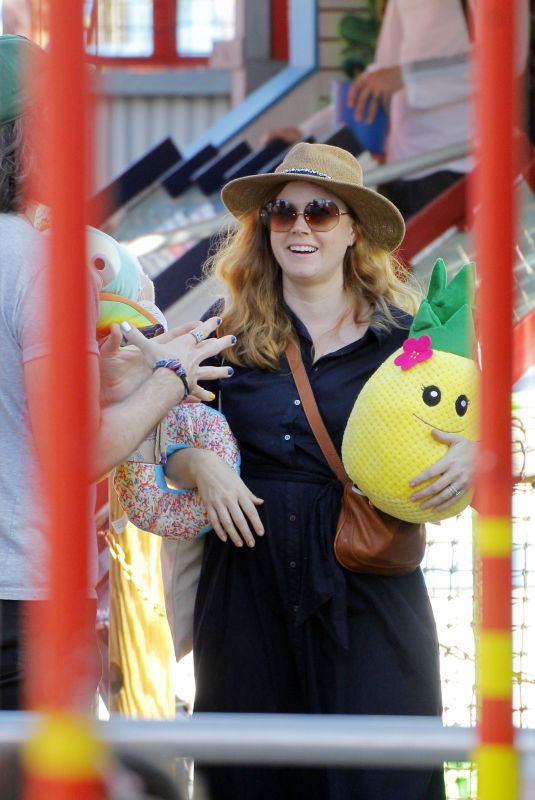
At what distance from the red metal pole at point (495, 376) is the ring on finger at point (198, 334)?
1220mm

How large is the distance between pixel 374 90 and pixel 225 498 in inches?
260

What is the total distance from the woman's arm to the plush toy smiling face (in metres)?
0.23

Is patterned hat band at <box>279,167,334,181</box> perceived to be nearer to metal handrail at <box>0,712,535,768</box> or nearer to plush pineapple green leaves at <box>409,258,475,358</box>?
plush pineapple green leaves at <box>409,258,475,358</box>

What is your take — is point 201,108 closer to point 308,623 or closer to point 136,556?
point 136,556

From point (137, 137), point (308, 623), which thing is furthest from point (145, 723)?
point (137, 137)

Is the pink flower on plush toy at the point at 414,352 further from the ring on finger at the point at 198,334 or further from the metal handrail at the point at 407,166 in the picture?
the metal handrail at the point at 407,166

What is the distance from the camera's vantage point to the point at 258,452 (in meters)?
2.70

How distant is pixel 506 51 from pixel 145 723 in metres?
0.68

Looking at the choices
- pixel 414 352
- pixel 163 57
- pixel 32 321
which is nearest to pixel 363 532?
pixel 414 352

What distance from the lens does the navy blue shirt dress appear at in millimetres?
2605

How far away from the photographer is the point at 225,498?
257 cm

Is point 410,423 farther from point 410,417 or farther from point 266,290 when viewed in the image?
point 266,290

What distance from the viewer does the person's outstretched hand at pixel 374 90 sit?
28.2ft

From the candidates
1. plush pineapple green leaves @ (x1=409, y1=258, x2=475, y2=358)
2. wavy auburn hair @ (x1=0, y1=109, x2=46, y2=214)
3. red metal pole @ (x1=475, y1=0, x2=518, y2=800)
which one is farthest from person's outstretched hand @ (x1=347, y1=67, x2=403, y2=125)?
red metal pole @ (x1=475, y1=0, x2=518, y2=800)
